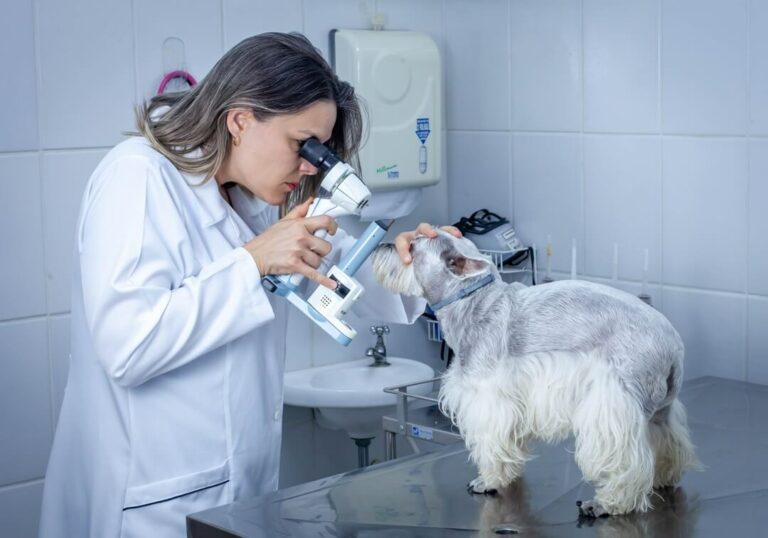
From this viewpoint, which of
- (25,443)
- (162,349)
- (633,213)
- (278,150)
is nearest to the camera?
(162,349)

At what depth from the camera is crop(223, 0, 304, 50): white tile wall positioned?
2496 mm

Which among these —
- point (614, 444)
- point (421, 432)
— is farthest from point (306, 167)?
point (421, 432)

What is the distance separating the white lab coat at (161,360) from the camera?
1.45 metres

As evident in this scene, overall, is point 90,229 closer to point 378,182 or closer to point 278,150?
point 278,150

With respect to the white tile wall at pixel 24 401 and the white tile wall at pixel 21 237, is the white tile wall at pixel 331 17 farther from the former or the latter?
the white tile wall at pixel 24 401

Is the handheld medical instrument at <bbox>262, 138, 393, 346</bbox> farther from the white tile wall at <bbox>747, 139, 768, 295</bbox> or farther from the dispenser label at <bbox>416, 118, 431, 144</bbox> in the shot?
the dispenser label at <bbox>416, 118, 431, 144</bbox>

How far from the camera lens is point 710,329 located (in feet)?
7.79

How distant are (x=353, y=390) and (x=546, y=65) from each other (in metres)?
0.96

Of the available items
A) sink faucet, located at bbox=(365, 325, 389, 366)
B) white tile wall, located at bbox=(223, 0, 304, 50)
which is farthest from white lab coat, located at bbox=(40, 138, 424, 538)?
sink faucet, located at bbox=(365, 325, 389, 366)

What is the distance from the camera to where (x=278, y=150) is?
157cm

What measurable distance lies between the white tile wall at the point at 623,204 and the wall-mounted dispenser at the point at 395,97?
1.38 ft

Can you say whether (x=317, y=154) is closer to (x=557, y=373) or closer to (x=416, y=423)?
(x=557, y=373)

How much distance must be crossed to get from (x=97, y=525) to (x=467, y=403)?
0.62 metres

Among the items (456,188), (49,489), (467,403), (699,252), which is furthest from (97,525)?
(456,188)
